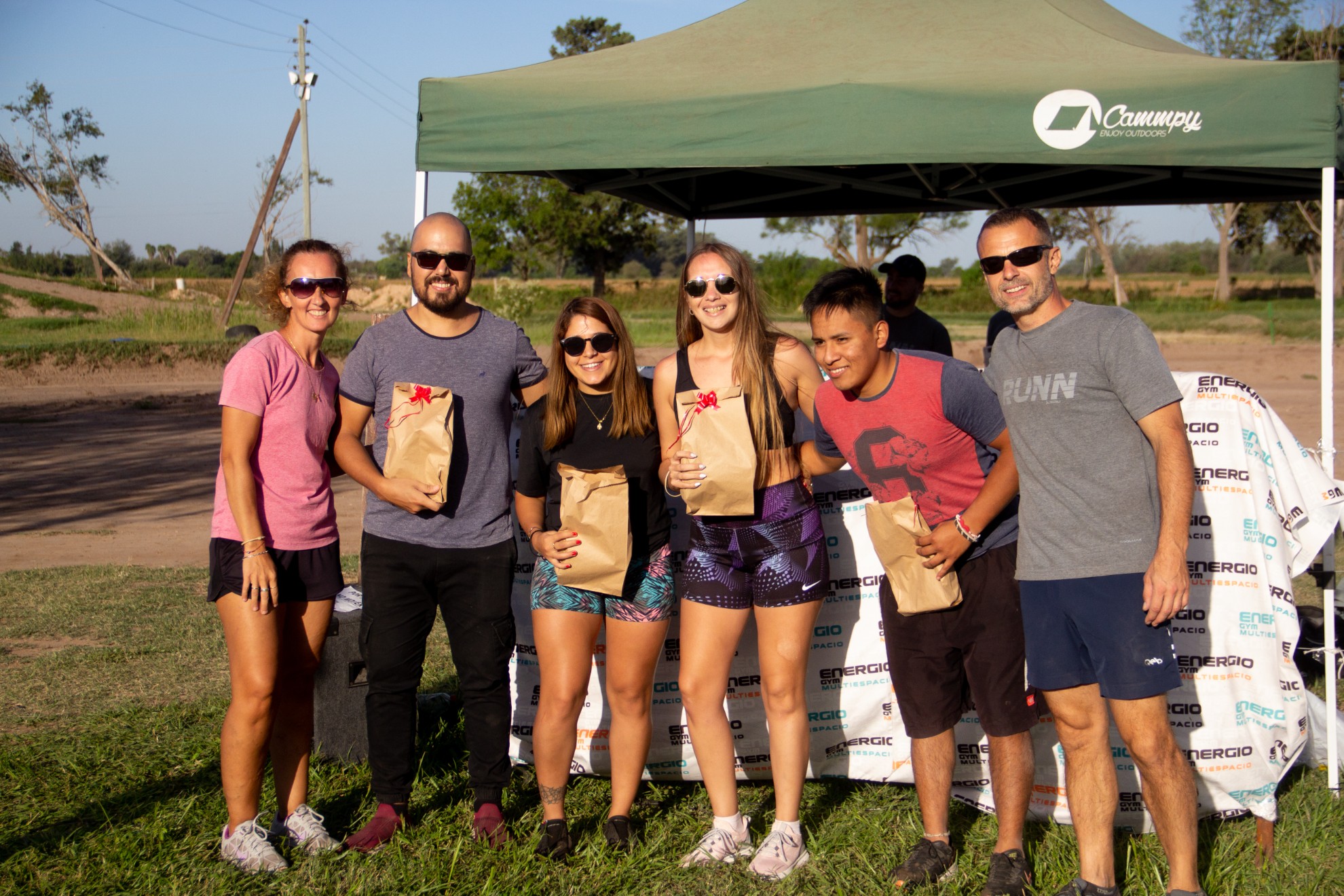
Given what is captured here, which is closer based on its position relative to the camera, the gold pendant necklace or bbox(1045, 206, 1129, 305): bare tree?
the gold pendant necklace

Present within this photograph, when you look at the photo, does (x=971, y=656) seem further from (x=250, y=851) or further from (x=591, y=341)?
(x=250, y=851)

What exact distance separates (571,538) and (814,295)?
3.39 ft

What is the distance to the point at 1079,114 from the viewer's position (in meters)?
3.76

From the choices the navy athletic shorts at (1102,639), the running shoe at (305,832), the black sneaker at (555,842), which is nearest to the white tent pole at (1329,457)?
the navy athletic shorts at (1102,639)

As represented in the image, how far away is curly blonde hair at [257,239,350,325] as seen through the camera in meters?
3.23

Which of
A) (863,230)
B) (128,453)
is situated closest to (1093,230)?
(863,230)

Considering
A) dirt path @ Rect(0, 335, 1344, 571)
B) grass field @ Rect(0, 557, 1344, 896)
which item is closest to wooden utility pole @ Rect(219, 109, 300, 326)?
dirt path @ Rect(0, 335, 1344, 571)

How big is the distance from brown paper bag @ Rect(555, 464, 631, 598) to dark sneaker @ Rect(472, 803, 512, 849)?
92 cm

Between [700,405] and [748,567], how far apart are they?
0.52 m

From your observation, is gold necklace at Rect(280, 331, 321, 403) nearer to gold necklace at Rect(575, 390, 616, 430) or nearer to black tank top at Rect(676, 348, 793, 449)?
gold necklace at Rect(575, 390, 616, 430)

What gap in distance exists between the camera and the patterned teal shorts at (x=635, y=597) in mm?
3199

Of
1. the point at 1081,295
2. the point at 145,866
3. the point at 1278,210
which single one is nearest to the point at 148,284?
the point at 1081,295

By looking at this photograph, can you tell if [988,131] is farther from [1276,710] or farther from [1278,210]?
[1278,210]

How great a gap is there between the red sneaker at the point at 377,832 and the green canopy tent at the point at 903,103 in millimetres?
2391
